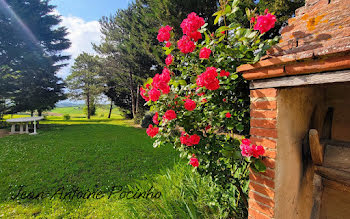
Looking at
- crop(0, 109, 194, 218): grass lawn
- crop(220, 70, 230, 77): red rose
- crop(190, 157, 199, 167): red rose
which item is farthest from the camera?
crop(0, 109, 194, 218): grass lawn

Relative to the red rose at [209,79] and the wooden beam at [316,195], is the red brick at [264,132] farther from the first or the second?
the wooden beam at [316,195]

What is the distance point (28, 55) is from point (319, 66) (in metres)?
19.9

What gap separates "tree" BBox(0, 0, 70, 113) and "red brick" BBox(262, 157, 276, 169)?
1855 cm

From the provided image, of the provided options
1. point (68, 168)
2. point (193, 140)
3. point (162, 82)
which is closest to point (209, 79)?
point (162, 82)

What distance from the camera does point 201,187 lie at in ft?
9.78

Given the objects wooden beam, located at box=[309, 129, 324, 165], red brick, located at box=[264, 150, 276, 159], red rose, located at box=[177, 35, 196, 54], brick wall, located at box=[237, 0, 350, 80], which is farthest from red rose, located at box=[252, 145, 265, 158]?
red rose, located at box=[177, 35, 196, 54]

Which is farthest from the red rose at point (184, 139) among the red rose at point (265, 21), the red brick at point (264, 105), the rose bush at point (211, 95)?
the red rose at point (265, 21)

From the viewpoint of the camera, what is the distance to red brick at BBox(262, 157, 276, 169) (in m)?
1.68

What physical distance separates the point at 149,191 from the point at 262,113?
261 centimetres

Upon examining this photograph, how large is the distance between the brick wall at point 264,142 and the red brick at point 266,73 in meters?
0.17

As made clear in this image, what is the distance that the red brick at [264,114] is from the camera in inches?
66.2

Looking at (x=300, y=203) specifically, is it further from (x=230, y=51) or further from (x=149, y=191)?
(x=149, y=191)

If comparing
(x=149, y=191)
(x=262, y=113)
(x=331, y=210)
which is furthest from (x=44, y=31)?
(x=331, y=210)

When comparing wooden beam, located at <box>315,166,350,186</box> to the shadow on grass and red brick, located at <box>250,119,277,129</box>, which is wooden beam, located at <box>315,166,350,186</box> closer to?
red brick, located at <box>250,119,277,129</box>
